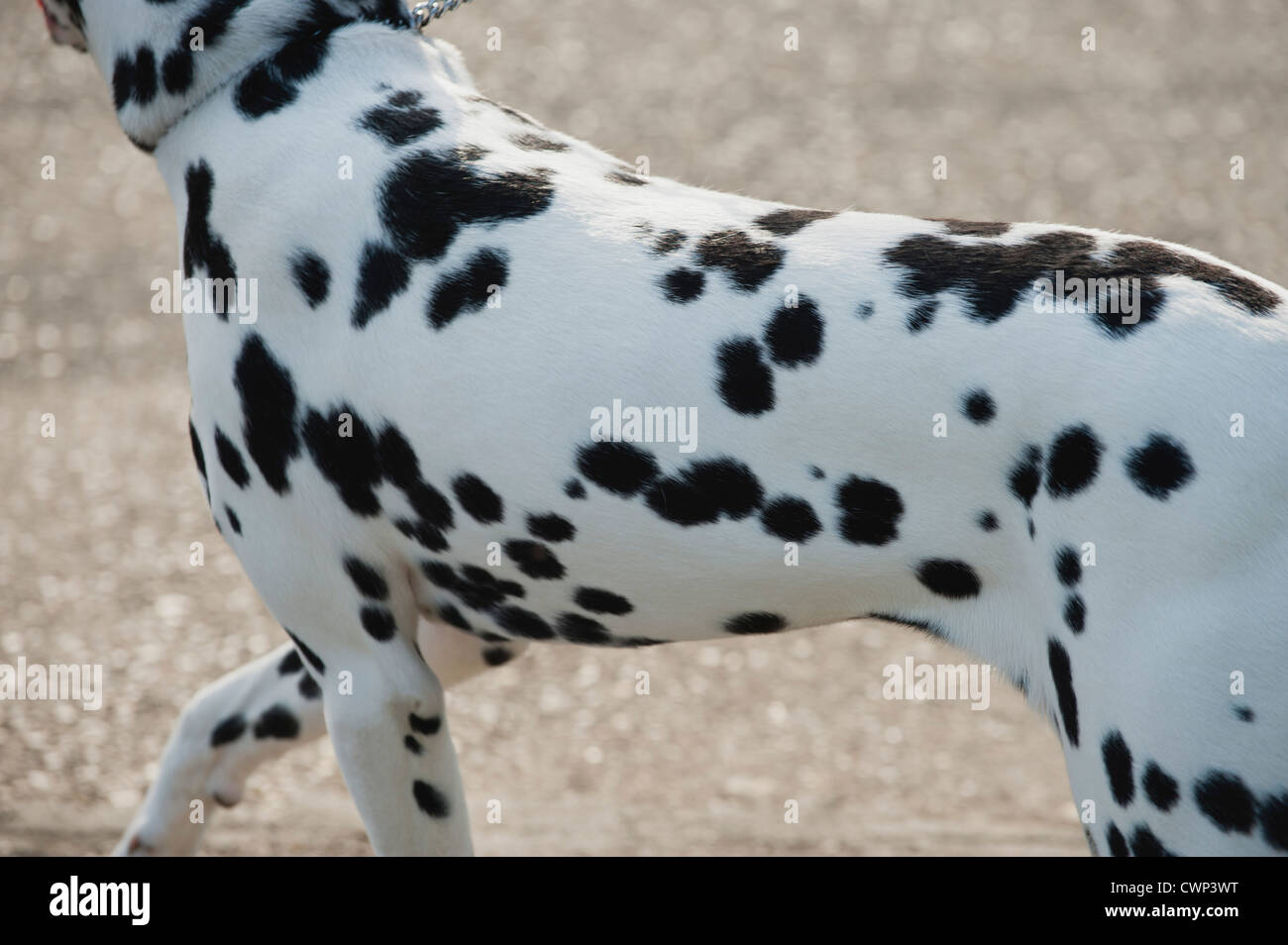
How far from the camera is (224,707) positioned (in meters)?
3.41

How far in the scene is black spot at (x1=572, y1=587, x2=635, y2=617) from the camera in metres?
2.54

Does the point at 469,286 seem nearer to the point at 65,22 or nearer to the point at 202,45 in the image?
the point at 202,45

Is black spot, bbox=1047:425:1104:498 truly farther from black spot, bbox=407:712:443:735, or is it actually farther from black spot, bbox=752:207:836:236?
black spot, bbox=407:712:443:735

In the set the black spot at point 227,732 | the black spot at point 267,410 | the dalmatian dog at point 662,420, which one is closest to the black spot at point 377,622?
the dalmatian dog at point 662,420

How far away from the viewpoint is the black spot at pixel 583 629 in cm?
263

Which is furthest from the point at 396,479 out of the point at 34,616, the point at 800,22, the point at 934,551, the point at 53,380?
the point at 800,22

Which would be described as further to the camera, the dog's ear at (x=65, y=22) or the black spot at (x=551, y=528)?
the dog's ear at (x=65, y=22)

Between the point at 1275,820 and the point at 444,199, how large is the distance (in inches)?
62.6

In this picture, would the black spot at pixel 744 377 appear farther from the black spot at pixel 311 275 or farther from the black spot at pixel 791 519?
the black spot at pixel 311 275

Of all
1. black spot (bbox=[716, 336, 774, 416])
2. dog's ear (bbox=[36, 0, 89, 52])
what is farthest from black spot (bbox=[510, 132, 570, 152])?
dog's ear (bbox=[36, 0, 89, 52])

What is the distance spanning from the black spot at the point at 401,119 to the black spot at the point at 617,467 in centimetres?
71

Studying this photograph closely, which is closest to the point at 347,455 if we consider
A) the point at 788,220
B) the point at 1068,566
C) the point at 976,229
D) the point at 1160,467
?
the point at 788,220
